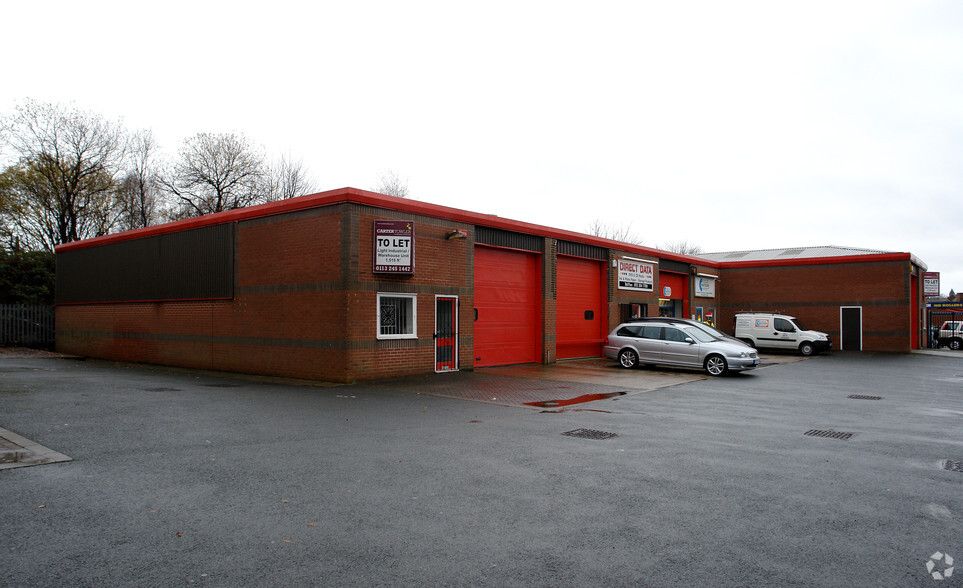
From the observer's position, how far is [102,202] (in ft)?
126

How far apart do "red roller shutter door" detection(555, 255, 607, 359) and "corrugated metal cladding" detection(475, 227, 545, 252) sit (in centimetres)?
198

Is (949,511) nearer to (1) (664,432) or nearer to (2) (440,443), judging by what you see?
(1) (664,432)

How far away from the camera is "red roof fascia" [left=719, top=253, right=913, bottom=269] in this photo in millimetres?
29394

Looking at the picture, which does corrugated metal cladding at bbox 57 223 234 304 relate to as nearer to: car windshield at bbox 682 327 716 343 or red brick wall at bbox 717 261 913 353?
car windshield at bbox 682 327 716 343

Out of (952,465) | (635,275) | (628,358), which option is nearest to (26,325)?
(628,358)

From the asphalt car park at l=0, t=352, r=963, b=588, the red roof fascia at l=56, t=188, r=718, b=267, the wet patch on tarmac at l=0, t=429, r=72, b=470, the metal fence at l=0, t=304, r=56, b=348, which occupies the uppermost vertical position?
the red roof fascia at l=56, t=188, r=718, b=267

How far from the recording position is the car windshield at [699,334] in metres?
18.5

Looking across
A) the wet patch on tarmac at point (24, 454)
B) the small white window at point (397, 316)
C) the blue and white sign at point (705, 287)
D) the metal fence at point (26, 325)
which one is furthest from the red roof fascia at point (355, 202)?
the blue and white sign at point (705, 287)

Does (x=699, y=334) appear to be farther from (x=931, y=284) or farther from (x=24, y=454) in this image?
(x=931, y=284)

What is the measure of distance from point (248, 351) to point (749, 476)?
1393 cm

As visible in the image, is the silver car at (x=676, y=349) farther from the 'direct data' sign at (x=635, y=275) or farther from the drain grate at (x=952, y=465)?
the drain grate at (x=952, y=465)

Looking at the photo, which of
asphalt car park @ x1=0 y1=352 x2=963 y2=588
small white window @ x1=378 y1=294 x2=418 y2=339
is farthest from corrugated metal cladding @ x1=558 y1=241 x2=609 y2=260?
asphalt car park @ x1=0 y1=352 x2=963 y2=588

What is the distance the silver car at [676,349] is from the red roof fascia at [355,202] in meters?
4.37

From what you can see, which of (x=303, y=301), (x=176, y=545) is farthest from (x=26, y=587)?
(x=303, y=301)
